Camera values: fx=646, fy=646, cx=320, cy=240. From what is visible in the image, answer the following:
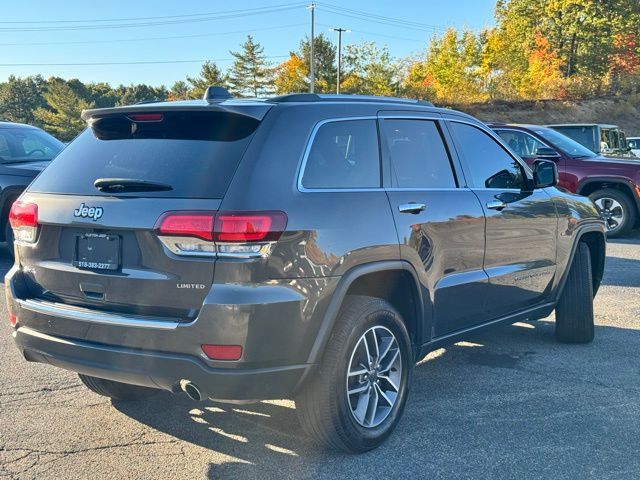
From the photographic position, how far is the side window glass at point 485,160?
436 cm

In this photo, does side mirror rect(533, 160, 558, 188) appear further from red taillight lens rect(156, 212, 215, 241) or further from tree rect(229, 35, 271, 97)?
tree rect(229, 35, 271, 97)

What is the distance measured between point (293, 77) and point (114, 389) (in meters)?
60.2

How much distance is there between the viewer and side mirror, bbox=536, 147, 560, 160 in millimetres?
10951

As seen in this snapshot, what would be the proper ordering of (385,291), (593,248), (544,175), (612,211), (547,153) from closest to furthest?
(385,291)
(544,175)
(593,248)
(547,153)
(612,211)

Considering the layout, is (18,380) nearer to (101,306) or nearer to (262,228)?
(101,306)

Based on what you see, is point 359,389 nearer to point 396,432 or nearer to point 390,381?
point 390,381

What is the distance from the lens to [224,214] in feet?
9.15

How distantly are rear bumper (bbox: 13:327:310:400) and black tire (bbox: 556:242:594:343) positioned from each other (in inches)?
126

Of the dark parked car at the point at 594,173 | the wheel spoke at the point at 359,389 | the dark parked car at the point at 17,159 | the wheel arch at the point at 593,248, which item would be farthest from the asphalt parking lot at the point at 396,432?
the dark parked car at the point at 594,173

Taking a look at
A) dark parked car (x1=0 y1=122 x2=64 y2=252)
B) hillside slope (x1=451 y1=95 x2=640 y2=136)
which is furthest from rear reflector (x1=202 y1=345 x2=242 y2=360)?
hillside slope (x1=451 y1=95 x2=640 y2=136)

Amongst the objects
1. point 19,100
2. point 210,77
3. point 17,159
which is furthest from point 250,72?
point 17,159

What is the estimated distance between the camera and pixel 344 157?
343 cm

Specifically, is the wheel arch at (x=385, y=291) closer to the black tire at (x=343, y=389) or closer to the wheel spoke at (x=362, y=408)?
the black tire at (x=343, y=389)

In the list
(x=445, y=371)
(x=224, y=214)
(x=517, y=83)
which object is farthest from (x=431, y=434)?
(x=517, y=83)
